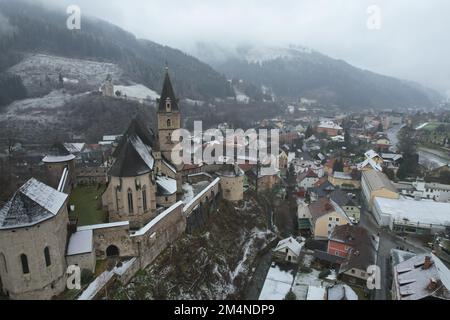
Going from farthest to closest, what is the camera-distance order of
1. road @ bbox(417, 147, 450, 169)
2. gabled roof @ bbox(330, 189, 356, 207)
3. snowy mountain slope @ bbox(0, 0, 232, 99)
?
1. snowy mountain slope @ bbox(0, 0, 232, 99)
2. road @ bbox(417, 147, 450, 169)
3. gabled roof @ bbox(330, 189, 356, 207)

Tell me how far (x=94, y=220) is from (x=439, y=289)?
1030 inches

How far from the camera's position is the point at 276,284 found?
30.5m

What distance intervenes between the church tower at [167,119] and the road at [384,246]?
993 inches

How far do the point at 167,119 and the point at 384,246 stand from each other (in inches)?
1108

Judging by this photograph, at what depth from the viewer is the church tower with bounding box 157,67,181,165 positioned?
1501 inches

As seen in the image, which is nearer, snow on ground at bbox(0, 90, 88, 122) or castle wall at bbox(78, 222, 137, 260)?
castle wall at bbox(78, 222, 137, 260)

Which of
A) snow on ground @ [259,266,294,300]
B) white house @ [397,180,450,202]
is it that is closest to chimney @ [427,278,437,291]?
snow on ground @ [259,266,294,300]

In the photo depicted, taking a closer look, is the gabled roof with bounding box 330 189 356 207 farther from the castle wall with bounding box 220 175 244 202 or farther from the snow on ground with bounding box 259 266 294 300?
the snow on ground with bounding box 259 266 294 300

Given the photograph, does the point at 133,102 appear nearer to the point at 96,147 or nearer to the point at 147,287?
the point at 96,147

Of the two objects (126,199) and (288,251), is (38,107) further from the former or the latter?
(288,251)

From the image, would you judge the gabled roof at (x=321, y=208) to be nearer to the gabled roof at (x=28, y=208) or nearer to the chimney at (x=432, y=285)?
the chimney at (x=432, y=285)

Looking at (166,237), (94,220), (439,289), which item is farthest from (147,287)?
(439,289)

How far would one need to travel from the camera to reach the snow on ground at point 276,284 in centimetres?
2882

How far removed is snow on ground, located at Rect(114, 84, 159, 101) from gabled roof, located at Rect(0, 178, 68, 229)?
10174cm
